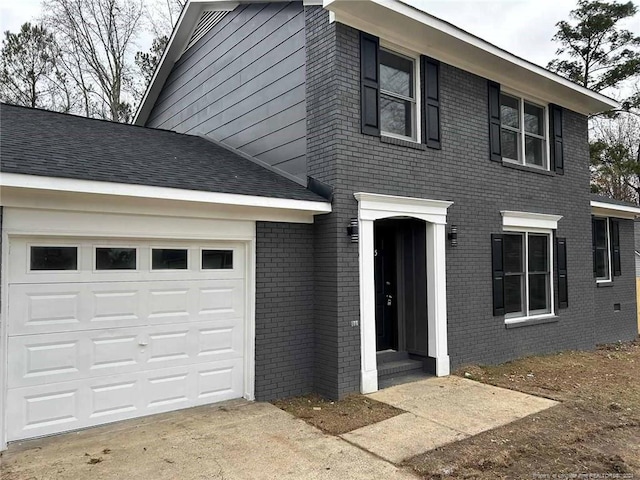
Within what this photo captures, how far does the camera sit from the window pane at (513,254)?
8586mm

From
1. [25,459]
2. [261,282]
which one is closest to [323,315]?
[261,282]

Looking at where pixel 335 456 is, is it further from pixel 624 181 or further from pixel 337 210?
pixel 624 181

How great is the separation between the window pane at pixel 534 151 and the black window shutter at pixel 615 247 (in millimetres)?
3855

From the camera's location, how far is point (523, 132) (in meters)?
9.07

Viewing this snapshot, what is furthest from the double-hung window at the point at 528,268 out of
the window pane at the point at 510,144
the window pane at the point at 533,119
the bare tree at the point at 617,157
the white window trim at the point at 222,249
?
the bare tree at the point at 617,157

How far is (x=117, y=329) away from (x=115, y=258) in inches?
31.0

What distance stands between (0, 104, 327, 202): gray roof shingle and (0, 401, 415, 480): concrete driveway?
2.59 m

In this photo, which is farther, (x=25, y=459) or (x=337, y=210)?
(x=337, y=210)

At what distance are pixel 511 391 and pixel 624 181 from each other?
868 inches

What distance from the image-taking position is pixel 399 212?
685 centimetres

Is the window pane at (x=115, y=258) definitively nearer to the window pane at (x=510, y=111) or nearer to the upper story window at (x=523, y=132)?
the upper story window at (x=523, y=132)

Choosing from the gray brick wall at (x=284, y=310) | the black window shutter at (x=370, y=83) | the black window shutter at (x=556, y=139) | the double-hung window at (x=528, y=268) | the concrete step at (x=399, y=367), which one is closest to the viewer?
the gray brick wall at (x=284, y=310)

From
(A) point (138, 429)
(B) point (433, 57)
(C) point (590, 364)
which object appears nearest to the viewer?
(A) point (138, 429)

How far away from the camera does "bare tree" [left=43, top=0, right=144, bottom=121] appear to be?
1719cm
